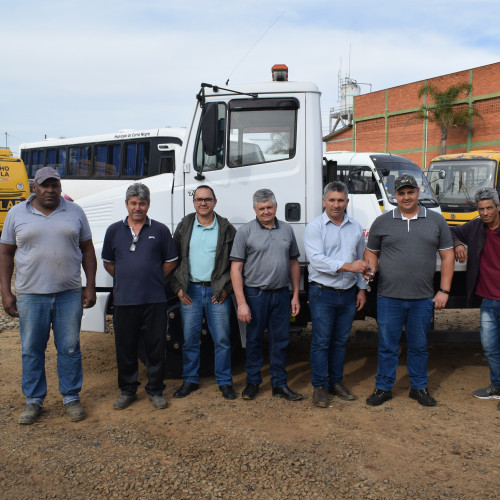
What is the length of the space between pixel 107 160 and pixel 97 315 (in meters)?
11.2

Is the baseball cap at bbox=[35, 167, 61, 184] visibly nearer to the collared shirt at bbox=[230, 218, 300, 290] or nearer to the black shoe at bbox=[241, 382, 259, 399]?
the collared shirt at bbox=[230, 218, 300, 290]

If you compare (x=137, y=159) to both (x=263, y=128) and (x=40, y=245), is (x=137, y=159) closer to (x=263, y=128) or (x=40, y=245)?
(x=263, y=128)

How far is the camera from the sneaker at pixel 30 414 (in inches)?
162

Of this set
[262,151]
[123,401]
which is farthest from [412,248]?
[123,401]

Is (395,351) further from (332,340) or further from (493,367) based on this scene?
(493,367)

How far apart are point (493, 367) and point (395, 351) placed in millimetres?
890

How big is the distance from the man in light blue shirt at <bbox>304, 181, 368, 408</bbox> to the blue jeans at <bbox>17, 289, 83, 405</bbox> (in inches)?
77.2

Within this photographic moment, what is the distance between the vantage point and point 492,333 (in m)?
4.55

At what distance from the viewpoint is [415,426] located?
409 centimetres

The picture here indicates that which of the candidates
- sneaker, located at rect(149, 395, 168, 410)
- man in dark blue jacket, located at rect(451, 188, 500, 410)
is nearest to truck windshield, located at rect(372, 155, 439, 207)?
man in dark blue jacket, located at rect(451, 188, 500, 410)

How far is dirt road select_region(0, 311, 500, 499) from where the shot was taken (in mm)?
3186

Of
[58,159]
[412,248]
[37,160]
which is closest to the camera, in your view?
[412,248]

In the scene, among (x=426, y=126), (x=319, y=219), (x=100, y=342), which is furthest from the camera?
(x=426, y=126)

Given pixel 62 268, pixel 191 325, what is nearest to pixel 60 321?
pixel 62 268
